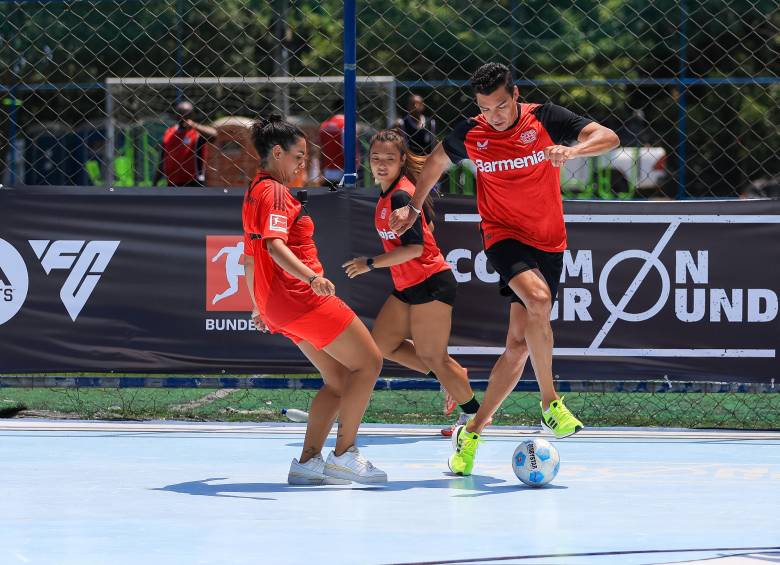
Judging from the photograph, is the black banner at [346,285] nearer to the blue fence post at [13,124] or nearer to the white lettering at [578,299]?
the white lettering at [578,299]

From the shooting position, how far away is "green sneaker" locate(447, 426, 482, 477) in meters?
6.89

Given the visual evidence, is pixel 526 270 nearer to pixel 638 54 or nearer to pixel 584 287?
pixel 584 287

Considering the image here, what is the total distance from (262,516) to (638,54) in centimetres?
1833

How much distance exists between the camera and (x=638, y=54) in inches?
896

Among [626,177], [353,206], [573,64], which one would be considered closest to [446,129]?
[626,177]

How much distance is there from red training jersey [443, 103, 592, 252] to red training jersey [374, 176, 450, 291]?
632 mm

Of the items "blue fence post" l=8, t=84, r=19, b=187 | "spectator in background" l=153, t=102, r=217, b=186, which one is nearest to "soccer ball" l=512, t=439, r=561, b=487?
"blue fence post" l=8, t=84, r=19, b=187

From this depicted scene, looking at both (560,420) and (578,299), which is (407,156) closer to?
(578,299)

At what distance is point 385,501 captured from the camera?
6.16 meters

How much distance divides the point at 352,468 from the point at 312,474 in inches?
8.1

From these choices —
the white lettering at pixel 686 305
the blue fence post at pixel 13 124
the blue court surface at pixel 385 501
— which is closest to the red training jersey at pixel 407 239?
the blue court surface at pixel 385 501

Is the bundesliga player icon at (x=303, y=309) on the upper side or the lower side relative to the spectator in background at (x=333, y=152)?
lower

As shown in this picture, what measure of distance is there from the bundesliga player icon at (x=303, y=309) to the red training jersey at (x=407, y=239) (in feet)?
3.55

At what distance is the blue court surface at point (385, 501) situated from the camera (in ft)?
16.5
